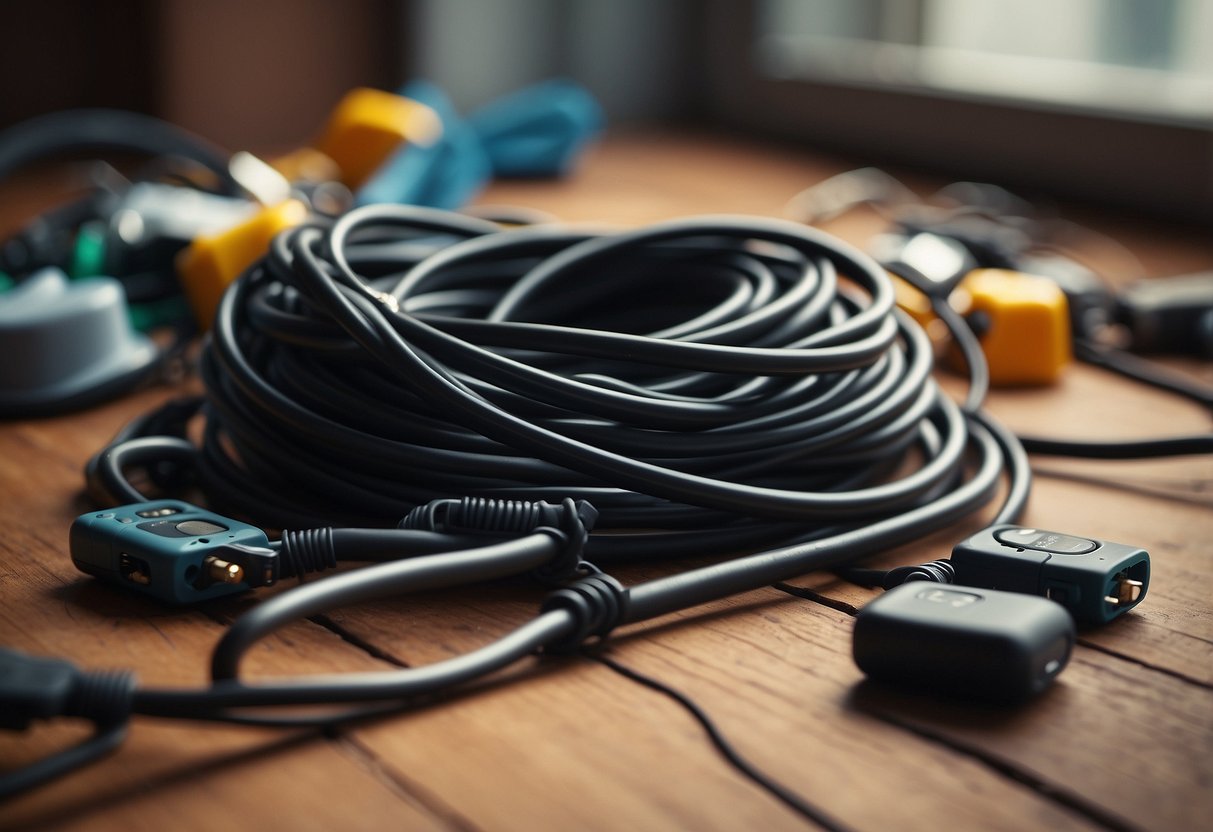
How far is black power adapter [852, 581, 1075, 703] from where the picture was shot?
58 centimetres

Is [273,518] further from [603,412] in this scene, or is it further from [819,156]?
[819,156]

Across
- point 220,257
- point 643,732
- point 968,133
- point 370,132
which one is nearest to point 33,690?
point 643,732

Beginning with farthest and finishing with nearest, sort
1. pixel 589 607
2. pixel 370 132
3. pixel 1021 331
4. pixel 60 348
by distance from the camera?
pixel 370 132, pixel 1021 331, pixel 60 348, pixel 589 607

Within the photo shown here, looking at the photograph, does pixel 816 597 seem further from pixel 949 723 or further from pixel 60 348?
pixel 60 348

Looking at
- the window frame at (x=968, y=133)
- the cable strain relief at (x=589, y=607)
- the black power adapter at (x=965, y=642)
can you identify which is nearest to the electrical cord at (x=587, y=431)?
the cable strain relief at (x=589, y=607)

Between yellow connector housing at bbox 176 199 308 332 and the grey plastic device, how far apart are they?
0.35 ft


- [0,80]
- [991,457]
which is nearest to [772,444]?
[991,457]

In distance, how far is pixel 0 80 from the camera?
2631mm

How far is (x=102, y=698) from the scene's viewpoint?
1.73 feet

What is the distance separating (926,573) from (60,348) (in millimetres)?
742

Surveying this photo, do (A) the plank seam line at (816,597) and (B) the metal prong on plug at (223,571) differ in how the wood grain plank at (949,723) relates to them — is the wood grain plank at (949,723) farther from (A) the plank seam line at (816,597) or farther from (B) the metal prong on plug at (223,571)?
(B) the metal prong on plug at (223,571)

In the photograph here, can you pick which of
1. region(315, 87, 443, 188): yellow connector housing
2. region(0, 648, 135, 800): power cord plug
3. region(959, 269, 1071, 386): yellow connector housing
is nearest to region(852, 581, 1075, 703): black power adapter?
region(0, 648, 135, 800): power cord plug

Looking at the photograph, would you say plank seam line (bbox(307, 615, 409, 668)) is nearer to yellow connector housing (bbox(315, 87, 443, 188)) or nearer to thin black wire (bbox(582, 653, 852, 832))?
thin black wire (bbox(582, 653, 852, 832))

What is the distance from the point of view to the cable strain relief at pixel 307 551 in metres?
0.67
